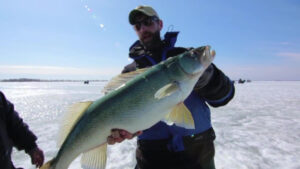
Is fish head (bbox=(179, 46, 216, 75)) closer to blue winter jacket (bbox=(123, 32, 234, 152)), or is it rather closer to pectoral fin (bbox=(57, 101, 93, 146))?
blue winter jacket (bbox=(123, 32, 234, 152))

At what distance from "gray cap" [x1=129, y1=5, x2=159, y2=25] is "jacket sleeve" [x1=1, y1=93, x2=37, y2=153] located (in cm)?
202

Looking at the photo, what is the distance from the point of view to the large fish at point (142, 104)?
1.72 m

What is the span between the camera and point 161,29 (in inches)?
108

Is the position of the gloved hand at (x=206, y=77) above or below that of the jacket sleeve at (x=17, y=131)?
above

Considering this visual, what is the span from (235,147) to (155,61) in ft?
11.2

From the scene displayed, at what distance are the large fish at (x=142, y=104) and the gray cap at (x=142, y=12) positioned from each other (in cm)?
101

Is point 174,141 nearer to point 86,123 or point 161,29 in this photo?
point 86,123

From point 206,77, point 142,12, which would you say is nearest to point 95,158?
point 206,77

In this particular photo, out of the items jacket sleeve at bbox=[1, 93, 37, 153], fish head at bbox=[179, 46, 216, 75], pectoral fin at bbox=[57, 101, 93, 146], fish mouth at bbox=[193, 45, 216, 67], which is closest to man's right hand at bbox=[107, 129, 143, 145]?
pectoral fin at bbox=[57, 101, 93, 146]

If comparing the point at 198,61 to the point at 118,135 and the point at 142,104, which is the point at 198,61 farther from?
the point at 118,135

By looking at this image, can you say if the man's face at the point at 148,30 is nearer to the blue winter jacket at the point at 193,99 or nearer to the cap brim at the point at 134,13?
the cap brim at the point at 134,13

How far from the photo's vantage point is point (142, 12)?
256 centimetres

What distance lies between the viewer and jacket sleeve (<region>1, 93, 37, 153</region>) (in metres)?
2.74

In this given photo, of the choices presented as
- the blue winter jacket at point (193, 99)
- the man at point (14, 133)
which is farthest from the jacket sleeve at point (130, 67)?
the man at point (14, 133)
